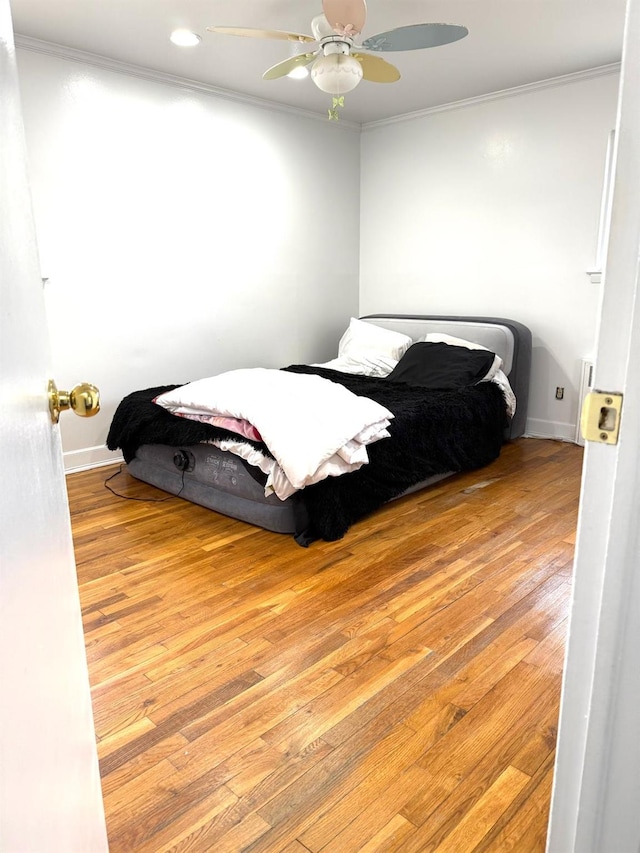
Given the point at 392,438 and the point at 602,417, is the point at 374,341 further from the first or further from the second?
the point at 602,417

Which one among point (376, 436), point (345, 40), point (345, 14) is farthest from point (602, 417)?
point (345, 40)

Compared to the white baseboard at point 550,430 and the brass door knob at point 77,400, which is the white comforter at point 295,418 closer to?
the brass door knob at point 77,400

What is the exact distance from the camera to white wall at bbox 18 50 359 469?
360cm

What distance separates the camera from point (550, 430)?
452 centimetres

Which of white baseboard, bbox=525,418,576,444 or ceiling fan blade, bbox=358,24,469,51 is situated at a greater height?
ceiling fan blade, bbox=358,24,469,51

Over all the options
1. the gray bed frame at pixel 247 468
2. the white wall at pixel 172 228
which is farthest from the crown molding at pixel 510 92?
the gray bed frame at pixel 247 468

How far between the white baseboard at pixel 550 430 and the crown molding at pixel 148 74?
2.97 meters

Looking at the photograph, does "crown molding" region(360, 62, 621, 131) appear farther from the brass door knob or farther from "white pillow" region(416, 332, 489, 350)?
the brass door knob

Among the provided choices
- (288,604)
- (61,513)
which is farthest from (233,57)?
(61,513)

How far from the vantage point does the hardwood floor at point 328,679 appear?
136cm

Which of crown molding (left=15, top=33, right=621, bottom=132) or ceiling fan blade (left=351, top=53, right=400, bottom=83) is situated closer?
ceiling fan blade (left=351, top=53, right=400, bottom=83)

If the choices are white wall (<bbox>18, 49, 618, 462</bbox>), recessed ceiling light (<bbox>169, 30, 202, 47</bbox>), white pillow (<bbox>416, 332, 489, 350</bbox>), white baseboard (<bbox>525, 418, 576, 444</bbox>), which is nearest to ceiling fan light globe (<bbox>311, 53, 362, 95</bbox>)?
recessed ceiling light (<bbox>169, 30, 202, 47</bbox>)

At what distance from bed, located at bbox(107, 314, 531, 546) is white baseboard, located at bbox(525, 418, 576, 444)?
0.40 ft

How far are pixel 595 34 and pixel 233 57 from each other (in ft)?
6.78
